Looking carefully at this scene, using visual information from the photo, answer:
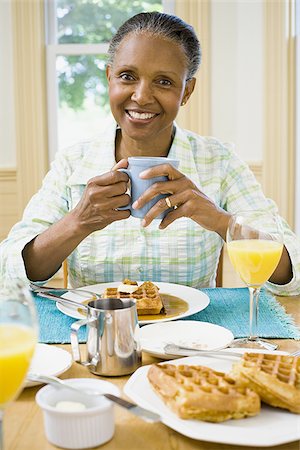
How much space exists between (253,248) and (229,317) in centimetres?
24

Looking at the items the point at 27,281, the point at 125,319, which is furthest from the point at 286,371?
the point at 27,281

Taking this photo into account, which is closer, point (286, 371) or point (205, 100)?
point (286, 371)

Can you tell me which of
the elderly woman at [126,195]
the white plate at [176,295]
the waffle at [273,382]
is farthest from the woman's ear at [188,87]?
the waffle at [273,382]

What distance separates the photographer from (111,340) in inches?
40.9

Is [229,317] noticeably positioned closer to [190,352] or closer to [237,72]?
[190,352]

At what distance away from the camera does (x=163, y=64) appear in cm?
177

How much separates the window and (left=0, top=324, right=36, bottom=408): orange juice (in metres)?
3.93

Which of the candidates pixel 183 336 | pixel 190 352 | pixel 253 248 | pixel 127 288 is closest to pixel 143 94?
pixel 127 288

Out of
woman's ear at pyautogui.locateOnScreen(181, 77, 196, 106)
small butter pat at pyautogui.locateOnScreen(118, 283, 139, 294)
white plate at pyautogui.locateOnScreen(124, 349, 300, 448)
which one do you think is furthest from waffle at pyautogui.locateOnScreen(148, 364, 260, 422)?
woman's ear at pyautogui.locateOnScreen(181, 77, 196, 106)

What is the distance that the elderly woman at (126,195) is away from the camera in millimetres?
1655

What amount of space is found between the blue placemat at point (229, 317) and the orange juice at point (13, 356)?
518 millimetres

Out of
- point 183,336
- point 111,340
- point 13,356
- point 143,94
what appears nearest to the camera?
point 13,356

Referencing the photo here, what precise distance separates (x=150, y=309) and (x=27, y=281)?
0.45 m

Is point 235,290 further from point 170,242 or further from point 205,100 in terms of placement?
point 205,100
